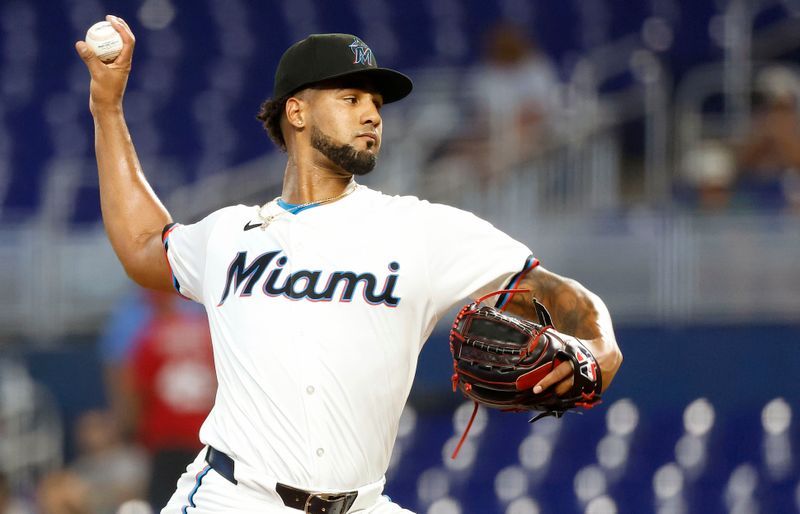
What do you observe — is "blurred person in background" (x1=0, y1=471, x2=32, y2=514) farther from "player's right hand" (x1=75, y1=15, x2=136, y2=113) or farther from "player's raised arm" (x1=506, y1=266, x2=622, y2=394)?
"player's raised arm" (x1=506, y1=266, x2=622, y2=394)

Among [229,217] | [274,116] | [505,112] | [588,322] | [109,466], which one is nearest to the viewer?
[588,322]

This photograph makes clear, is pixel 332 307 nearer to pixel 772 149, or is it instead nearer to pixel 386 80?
pixel 386 80

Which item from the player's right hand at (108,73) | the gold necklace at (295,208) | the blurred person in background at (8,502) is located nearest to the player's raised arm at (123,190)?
the player's right hand at (108,73)

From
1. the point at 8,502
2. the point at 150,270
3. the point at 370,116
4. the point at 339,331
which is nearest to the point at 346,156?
the point at 370,116

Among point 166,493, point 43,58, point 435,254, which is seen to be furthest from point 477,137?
point 435,254

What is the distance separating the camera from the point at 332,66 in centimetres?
332

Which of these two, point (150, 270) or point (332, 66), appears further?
point (150, 270)

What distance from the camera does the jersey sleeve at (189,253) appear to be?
3416mm

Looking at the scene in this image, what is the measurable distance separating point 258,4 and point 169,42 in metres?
0.80

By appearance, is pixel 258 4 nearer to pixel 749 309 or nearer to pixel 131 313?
pixel 131 313

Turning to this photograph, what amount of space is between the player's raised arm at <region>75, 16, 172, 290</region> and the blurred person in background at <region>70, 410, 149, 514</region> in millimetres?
3319

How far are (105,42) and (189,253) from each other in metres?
0.73

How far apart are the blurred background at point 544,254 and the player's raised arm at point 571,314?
352 centimetres

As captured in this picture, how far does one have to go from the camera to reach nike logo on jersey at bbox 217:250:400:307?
123 inches
